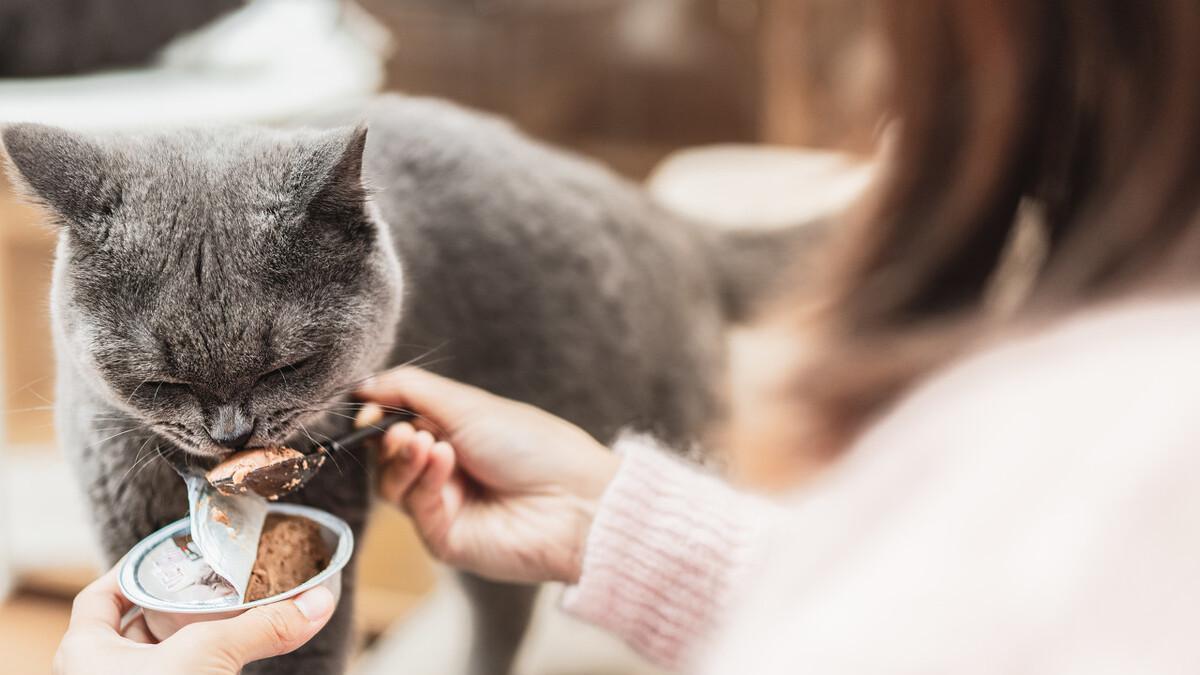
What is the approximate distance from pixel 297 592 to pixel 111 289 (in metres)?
0.24

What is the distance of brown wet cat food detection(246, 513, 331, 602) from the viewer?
0.63 metres

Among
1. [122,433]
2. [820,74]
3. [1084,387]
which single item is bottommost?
[122,433]

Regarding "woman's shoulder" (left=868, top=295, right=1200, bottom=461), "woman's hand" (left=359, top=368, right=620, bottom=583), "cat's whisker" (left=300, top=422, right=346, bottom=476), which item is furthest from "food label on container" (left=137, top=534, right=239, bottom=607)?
"woman's shoulder" (left=868, top=295, right=1200, bottom=461)

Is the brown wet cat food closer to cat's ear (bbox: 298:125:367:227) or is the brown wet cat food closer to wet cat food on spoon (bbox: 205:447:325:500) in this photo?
wet cat food on spoon (bbox: 205:447:325:500)

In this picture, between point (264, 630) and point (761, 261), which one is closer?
point (264, 630)

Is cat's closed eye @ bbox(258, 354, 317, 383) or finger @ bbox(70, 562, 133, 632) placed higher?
cat's closed eye @ bbox(258, 354, 317, 383)

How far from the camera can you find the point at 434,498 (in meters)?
0.84

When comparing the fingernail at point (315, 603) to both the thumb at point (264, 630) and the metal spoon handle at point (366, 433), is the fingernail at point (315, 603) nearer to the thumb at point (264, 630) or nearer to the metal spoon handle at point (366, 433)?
the thumb at point (264, 630)

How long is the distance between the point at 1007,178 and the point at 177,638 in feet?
2.11

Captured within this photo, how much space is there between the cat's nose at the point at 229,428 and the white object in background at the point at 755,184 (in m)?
0.68

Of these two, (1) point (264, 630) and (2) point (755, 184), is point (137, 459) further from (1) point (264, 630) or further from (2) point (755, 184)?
(2) point (755, 184)

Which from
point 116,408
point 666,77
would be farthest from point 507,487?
point 666,77

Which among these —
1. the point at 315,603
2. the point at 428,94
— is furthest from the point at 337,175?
the point at 428,94

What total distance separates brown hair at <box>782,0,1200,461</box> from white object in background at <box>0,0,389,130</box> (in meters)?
0.49
